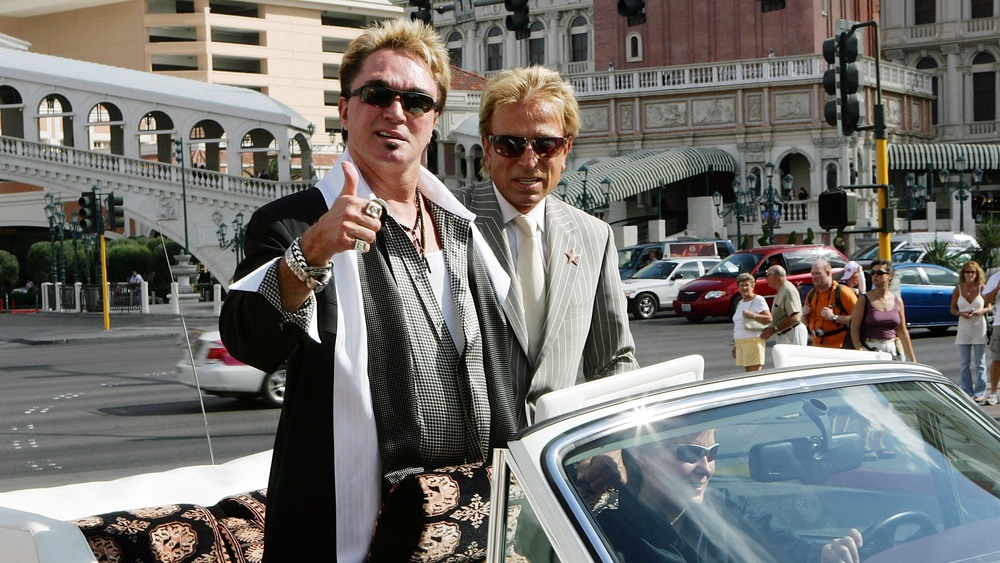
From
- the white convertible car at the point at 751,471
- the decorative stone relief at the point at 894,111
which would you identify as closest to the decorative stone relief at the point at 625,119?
the decorative stone relief at the point at 894,111

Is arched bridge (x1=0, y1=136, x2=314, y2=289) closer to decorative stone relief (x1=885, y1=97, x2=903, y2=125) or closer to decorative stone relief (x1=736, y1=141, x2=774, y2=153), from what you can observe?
decorative stone relief (x1=736, y1=141, x2=774, y2=153)

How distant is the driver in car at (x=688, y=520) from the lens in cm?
203

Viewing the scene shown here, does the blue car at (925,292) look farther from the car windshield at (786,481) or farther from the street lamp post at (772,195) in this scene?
the car windshield at (786,481)

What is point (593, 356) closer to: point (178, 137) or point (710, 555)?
point (710, 555)

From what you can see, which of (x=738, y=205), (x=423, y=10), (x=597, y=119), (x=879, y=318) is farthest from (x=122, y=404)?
(x=597, y=119)

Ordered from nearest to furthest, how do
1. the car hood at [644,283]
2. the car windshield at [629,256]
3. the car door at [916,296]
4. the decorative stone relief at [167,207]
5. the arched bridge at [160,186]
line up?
the car door at [916,296] → the car hood at [644,283] → the car windshield at [629,256] → the arched bridge at [160,186] → the decorative stone relief at [167,207]

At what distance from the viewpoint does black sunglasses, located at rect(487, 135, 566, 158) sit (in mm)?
3309

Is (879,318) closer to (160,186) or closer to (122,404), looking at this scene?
(122,404)

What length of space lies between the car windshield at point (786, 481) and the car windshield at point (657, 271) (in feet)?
94.6

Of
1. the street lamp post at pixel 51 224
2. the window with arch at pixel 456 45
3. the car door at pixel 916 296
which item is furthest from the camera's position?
the window with arch at pixel 456 45

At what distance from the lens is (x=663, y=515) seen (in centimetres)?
207

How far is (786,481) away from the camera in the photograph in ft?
7.20

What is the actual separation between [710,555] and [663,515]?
0.31 ft

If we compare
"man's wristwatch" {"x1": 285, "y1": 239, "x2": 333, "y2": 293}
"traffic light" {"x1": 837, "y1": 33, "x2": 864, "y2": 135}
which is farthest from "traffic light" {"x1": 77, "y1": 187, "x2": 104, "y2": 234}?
"man's wristwatch" {"x1": 285, "y1": 239, "x2": 333, "y2": 293}
